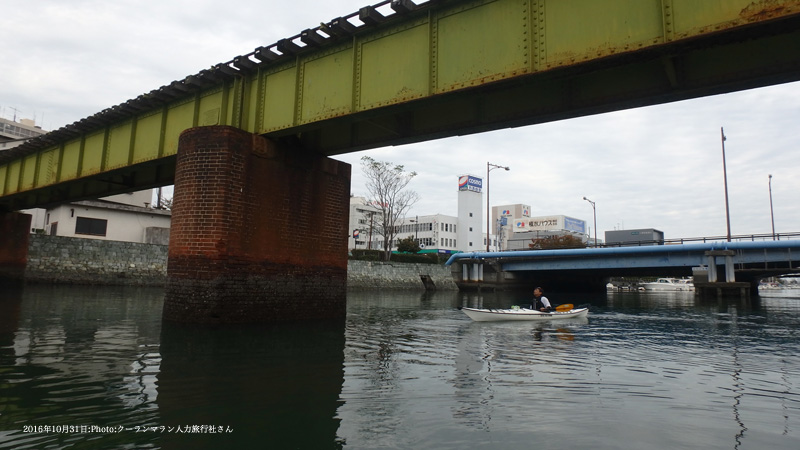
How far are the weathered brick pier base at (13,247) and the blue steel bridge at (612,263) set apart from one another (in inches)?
1628

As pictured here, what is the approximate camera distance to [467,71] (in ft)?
36.1

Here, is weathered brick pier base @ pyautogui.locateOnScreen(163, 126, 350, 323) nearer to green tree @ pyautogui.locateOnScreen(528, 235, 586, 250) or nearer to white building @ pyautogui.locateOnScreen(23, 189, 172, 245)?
white building @ pyautogui.locateOnScreen(23, 189, 172, 245)

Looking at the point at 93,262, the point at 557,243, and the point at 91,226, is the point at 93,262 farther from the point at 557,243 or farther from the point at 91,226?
the point at 557,243

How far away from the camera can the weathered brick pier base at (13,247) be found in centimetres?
3195

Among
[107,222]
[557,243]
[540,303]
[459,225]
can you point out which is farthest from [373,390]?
[459,225]

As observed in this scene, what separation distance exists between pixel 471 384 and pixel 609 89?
776 cm

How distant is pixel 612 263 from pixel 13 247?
50883 millimetres

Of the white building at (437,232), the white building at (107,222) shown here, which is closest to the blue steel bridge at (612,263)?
the white building at (107,222)

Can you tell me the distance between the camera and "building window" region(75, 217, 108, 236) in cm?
4044

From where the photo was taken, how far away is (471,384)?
791cm

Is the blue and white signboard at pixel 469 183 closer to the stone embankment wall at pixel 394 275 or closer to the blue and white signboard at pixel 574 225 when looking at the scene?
the blue and white signboard at pixel 574 225

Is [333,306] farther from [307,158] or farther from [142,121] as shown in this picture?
[142,121]

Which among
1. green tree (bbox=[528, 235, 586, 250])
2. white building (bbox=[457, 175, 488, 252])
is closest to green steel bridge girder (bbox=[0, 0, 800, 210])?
green tree (bbox=[528, 235, 586, 250])

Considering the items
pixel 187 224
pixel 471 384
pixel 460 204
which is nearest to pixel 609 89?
pixel 471 384
